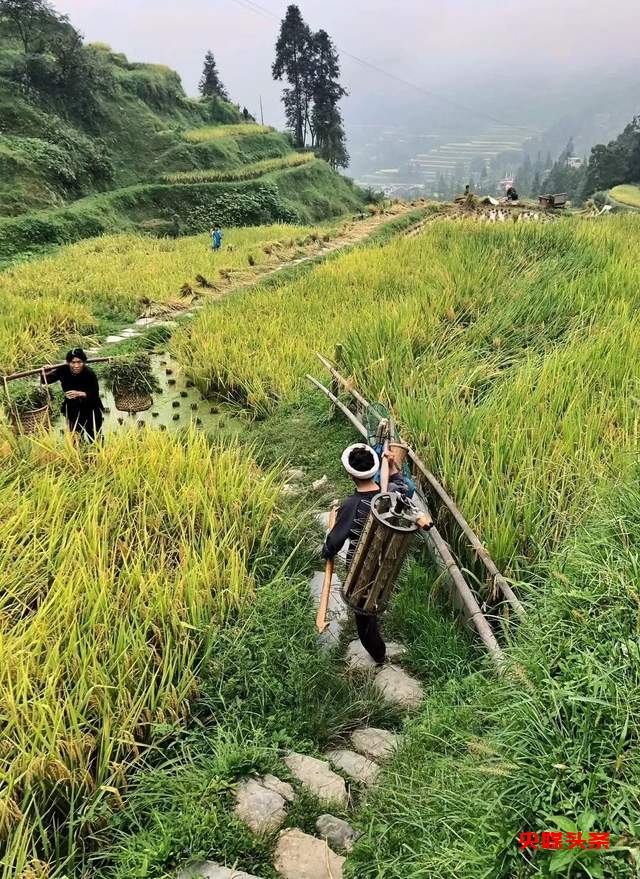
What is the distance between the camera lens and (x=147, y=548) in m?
2.78

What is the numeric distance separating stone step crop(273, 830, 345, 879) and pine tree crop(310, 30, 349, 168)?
39.0 m

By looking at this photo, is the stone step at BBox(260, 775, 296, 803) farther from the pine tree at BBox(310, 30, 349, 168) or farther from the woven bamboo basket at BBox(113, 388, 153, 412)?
the pine tree at BBox(310, 30, 349, 168)

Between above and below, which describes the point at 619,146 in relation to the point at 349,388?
above

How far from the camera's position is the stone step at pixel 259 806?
1.74 meters

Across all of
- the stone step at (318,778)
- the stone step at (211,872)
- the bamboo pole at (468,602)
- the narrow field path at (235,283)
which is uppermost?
the narrow field path at (235,283)

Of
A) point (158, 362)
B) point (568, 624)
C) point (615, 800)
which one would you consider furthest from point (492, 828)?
point (158, 362)

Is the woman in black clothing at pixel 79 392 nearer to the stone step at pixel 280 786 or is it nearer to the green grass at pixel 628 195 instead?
the stone step at pixel 280 786

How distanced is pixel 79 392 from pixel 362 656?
3.03 metres

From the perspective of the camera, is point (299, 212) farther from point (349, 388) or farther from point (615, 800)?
point (615, 800)

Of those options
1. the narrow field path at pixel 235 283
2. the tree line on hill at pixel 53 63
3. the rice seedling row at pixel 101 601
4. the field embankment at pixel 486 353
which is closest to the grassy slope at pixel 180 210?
the tree line on hill at pixel 53 63

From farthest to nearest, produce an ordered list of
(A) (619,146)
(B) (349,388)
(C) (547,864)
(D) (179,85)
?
(A) (619,146), (D) (179,85), (B) (349,388), (C) (547,864)

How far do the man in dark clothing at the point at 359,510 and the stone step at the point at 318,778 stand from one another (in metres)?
0.58

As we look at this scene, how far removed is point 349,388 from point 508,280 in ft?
11.4

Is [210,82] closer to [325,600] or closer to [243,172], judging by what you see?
[243,172]
